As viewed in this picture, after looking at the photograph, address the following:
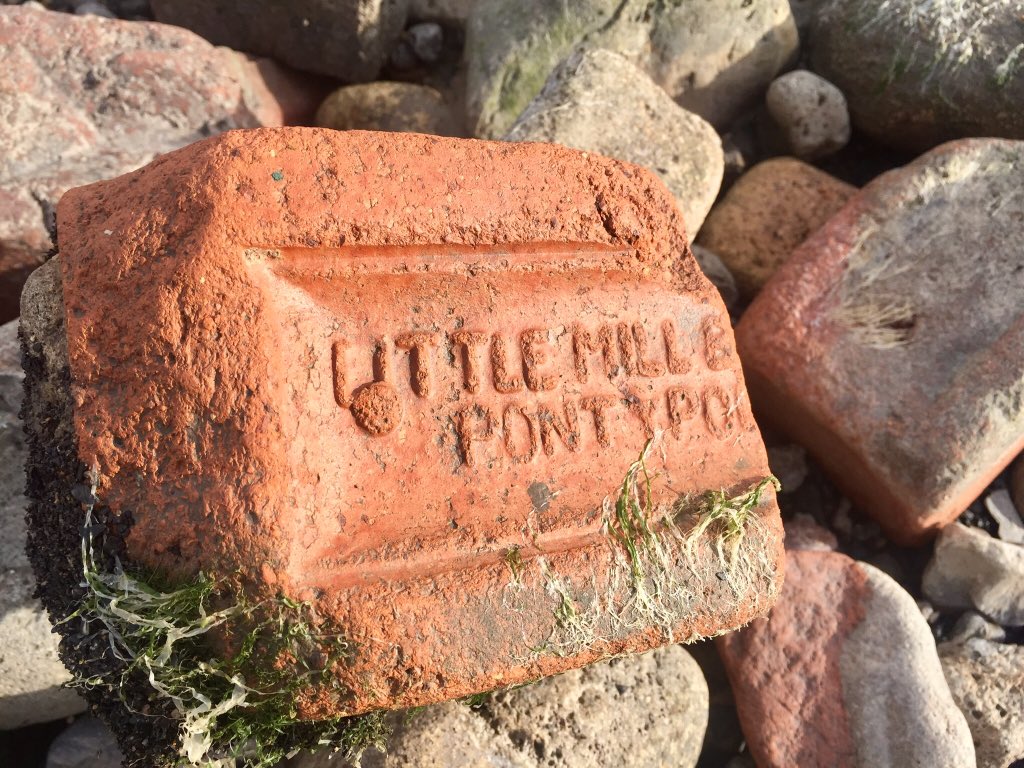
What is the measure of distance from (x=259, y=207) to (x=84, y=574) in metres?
0.68

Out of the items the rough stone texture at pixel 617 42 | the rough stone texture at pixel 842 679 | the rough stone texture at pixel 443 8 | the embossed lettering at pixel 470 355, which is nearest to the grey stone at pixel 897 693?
the rough stone texture at pixel 842 679

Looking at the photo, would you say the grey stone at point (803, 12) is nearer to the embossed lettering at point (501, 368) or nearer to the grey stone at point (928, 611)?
the grey stone at point (928, 611)

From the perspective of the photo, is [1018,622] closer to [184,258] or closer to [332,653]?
[332,653]

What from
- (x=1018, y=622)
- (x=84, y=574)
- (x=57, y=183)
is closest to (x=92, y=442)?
(x=84, y=574)

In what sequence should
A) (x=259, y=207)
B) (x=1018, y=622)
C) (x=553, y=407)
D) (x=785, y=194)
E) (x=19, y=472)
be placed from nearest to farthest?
1. (x=259, y=207)
2. (x=553, y=407)
3. (x=19, y=472)
4. (x=1018, y=622)
5. (x=785, y=194)

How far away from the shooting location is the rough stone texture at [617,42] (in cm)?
273

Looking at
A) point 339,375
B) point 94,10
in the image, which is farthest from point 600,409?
point 94,10

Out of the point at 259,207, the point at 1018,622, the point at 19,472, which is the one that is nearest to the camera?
the point at 259,207

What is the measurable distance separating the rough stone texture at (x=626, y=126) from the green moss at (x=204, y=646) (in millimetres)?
1520

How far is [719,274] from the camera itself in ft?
8.42

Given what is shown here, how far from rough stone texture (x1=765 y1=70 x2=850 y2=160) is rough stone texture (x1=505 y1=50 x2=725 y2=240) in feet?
1.84

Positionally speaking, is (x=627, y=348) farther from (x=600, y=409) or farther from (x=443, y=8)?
(x=443, y=8)

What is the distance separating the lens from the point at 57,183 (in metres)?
2.08

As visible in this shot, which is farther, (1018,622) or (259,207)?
(1018,622)
